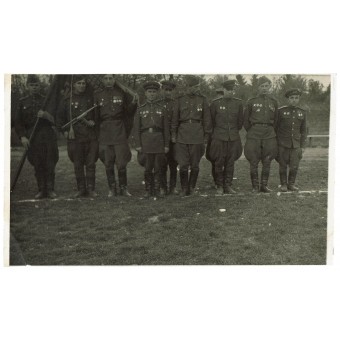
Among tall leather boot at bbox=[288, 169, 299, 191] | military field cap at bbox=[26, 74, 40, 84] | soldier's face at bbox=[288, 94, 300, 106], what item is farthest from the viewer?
tall leather boot at bbox=[288, 169, 299, 191]

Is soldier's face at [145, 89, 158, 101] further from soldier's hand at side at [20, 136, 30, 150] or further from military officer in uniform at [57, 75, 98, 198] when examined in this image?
soldier's hand at side at [20, 136, 30, 150]

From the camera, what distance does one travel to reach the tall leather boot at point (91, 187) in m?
4.63

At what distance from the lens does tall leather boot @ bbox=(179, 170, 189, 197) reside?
15.4ft

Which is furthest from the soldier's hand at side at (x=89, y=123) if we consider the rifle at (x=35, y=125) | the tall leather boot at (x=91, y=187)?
the tall leather boot at (x=91, y=187)

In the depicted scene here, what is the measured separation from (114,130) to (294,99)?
183 cm

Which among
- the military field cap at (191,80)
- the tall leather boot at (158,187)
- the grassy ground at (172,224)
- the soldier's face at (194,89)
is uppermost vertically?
the military field cap at (191,80)

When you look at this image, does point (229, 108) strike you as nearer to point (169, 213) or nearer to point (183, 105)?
point (183, 105)

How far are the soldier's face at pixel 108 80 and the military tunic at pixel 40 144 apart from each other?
0.63 m

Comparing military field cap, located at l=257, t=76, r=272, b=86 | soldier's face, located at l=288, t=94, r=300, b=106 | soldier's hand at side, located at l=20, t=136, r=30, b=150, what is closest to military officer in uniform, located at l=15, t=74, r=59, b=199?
soldier's hand at side, located at l=20, t=136, r=30, b=150

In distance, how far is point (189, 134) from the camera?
4688mm

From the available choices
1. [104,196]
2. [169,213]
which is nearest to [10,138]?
[104,196]

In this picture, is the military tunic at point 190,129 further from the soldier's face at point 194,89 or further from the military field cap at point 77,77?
the military field cap at point 77,77

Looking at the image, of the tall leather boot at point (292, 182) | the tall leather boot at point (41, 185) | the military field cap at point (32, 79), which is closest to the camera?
the military field cap at point (32, 79)

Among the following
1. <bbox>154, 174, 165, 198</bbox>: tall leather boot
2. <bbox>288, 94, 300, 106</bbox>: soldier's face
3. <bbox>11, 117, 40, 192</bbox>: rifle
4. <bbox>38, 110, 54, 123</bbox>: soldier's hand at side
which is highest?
<bbox>288, 94, 300, 106</bbox>: soldier's face
